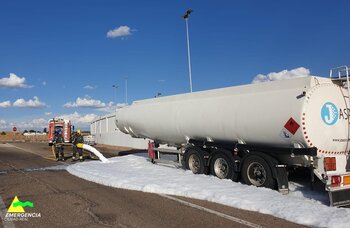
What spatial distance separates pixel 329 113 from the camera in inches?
352

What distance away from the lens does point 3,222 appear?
7016 mm

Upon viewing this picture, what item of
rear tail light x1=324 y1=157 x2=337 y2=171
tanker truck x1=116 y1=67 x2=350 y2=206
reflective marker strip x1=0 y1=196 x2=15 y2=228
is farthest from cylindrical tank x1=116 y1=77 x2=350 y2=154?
reflective marker strip x1=0 y1=196 x2=15 y2=228

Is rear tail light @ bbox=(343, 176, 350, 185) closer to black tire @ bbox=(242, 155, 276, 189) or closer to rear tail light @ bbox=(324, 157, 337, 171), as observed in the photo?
rear tail light @ bbox=(324, 157, 337, 171)

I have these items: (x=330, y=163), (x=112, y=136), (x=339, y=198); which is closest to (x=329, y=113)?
(x=330, y=163)

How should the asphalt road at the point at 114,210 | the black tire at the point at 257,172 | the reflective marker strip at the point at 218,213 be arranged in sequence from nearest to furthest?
the reflective marker strip at the point at 218,213, the asphalt road at the point at 114,210, the black tire at the point at 257,172

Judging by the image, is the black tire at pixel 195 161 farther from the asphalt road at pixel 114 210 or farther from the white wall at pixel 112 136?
the white wall at pixel 112 136

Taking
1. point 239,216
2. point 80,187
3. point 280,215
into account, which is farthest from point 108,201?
point 280,215

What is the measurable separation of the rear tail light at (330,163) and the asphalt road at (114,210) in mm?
2542

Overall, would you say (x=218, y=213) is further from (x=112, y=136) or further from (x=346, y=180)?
(x=112, y=136)

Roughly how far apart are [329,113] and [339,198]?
84.9 inches

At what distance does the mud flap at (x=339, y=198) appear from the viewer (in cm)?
770

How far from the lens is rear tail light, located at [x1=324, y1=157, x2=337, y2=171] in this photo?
8672 mm

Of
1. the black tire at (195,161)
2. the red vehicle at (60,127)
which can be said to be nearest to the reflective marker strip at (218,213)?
the black tire at (195,161)

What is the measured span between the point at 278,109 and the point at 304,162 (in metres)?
1.46
